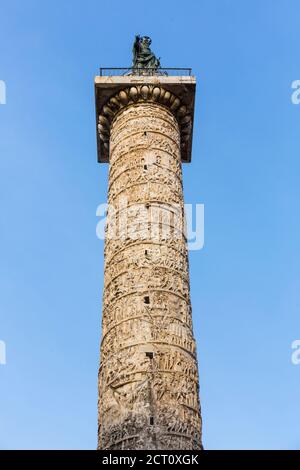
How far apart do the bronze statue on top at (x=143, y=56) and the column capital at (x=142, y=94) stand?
62cm

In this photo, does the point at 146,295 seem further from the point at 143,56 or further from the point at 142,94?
the point at 143,56

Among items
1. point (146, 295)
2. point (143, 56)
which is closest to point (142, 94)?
point (143, 56)

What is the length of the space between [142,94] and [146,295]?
10.5 feet

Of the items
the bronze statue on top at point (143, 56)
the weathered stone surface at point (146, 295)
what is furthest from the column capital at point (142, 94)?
the bronze statue on top at point (143, 56)

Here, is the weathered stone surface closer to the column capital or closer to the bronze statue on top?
the column capital

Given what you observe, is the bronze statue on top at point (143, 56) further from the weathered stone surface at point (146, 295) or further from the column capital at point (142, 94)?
the weathered stone surface at point (146, 295)

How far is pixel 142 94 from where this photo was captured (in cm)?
813

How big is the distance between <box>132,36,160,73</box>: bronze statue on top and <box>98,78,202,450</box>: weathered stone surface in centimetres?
95

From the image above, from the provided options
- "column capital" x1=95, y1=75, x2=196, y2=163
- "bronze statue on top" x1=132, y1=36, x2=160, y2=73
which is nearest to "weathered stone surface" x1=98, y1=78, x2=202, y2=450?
"column capital" x1=95, y1=75, x2=196, y2=163

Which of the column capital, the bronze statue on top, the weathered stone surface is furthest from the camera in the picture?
the bronze statue on top

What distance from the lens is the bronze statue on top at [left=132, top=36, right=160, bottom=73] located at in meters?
9.02

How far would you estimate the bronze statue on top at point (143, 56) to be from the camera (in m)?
9.02
